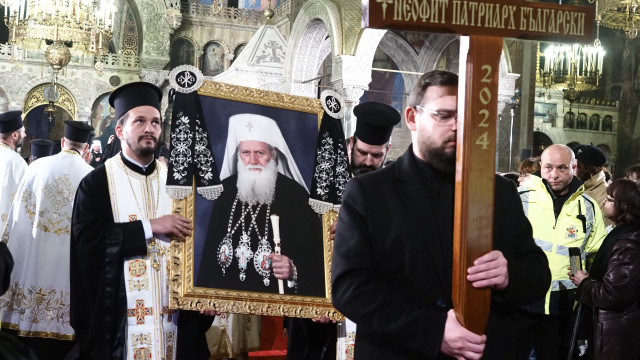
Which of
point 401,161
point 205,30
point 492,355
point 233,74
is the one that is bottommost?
point 492,355

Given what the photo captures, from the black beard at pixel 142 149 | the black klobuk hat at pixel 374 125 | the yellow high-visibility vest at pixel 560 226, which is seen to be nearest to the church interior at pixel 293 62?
the yellow high-visibility vest at pixel 560 226

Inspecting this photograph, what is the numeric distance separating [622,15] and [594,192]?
7573 millimetres

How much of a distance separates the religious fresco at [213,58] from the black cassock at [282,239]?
20776 millimetres

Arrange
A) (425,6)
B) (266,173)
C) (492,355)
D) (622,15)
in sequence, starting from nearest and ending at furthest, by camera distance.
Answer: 1. (425,6)
2. (492,355)
3. (266,173)
4. (622,15)

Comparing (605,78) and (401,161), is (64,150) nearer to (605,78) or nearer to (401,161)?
(401,161)

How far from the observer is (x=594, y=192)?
6.42 meters

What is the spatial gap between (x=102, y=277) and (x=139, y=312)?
0.85 feet

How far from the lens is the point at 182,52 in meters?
24.3

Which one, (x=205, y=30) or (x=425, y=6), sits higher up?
(x=205, y=30)

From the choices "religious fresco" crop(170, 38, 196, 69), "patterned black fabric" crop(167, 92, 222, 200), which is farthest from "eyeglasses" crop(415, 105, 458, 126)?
"religious fresco" crop(170, 38, 196, 69)

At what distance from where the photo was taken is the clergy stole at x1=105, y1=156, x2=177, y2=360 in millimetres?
3992

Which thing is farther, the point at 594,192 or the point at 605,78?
the point at 605,78

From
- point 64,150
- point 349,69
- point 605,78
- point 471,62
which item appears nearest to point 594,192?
point 64,150

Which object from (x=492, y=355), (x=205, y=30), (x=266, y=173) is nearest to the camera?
(x=492, y=355)
